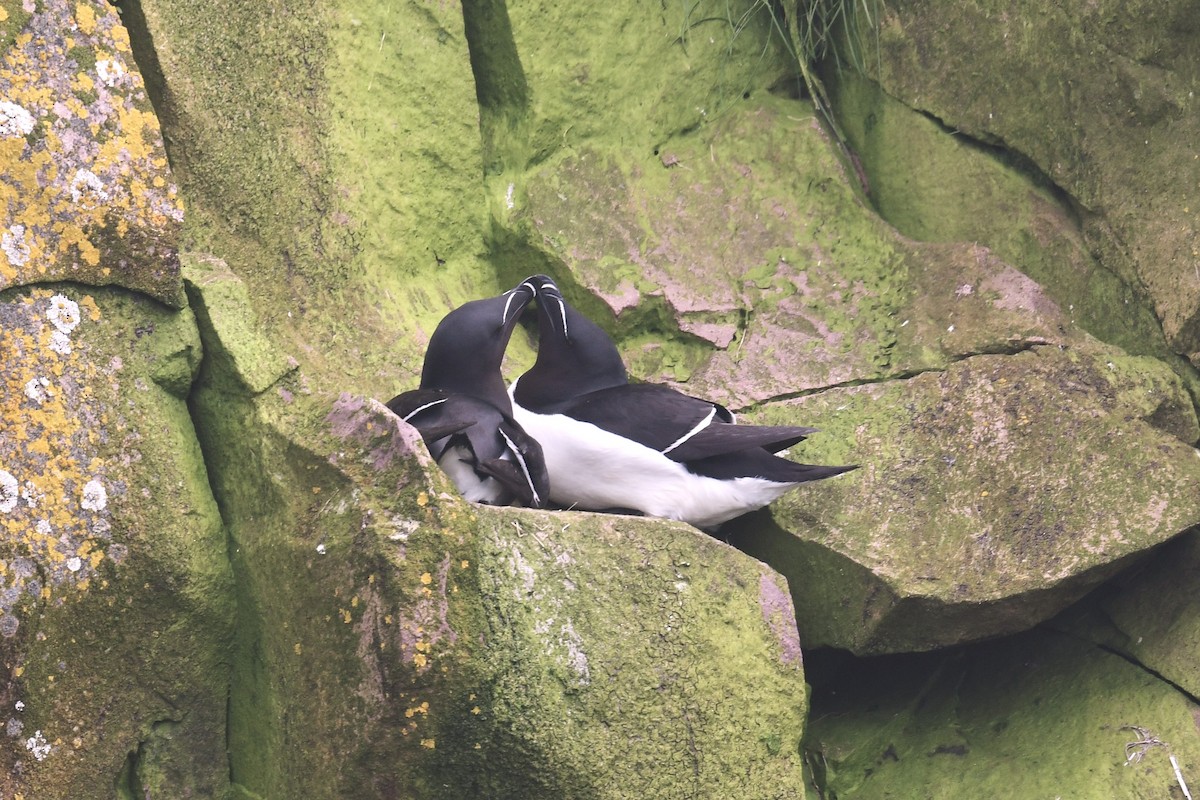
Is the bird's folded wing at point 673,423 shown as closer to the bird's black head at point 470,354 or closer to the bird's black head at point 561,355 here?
the bird's black head at point 561,355

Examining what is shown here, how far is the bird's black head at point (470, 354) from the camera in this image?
364 centimetres

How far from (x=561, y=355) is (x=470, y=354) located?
394 mm

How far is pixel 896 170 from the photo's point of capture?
4711 millimetres

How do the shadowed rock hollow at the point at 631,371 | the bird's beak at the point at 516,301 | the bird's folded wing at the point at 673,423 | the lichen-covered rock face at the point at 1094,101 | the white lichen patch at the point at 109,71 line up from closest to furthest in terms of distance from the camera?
the shadowed rock hollow at the point at 631,371
the white lichen patch at the point at 109,71
the bird's folded wing at the point at 673,423
the bird's beak at the point at 516,301
the lichen-covered rock face at the point at 1094,101

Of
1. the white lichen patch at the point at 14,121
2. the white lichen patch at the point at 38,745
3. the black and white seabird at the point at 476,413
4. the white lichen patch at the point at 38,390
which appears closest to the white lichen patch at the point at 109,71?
the white lichen patch at the point at 14,121

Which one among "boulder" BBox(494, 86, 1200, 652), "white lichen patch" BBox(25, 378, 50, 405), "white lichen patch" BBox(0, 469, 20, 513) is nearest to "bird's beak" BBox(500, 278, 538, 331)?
"boulder" BBox(494, 86, 1200, 652)

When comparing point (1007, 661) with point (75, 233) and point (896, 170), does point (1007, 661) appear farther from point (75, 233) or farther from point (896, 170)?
point (75, 233)

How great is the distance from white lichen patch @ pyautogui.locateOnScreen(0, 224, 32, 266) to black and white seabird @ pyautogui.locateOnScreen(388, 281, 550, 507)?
0.95 m

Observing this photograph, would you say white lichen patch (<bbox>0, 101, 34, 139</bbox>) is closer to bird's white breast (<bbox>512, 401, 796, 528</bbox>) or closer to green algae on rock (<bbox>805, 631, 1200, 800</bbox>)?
bird's white breast (<bbox>512, 401, 796, 528</bbox>)

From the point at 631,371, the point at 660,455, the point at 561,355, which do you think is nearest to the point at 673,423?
the point at 660,455

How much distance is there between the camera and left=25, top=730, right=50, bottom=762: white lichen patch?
2820 millimetres

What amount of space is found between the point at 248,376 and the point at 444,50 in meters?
1.56

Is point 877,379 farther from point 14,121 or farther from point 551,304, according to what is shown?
point 14,121

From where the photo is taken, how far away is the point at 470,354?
364 cm
